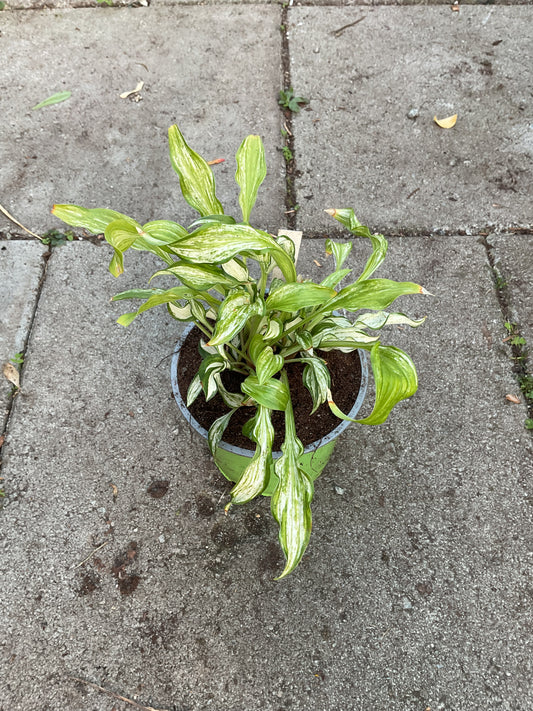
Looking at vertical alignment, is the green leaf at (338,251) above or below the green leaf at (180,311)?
above

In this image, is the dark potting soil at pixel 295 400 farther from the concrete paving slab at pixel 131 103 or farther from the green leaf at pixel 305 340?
the concrete paving slab at pixel 131 103

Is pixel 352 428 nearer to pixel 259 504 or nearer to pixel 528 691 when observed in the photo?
pixel 259 504

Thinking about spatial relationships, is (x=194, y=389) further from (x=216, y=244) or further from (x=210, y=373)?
(x=216, y=244)

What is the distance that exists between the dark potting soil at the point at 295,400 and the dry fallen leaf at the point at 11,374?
713 mm

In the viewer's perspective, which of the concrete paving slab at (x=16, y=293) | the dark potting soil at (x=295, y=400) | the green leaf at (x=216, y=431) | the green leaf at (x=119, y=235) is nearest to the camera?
the green leaf at (x=119, y=235)

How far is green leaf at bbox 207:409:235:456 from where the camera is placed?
1189 millimetres

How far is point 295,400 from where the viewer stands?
1352 mm

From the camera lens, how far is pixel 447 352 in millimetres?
1793

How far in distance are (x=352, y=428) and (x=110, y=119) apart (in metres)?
1.77

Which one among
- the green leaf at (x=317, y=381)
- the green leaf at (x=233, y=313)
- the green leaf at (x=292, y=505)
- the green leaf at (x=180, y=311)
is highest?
the green leaf at (x=233, y=313)

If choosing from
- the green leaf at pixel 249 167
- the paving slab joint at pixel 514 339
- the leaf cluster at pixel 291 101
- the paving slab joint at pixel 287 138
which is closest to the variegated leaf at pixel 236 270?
the green leaf at pixel 249 167

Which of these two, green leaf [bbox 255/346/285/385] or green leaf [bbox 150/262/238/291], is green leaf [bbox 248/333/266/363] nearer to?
green leaf [bbox 255/346/285/385]

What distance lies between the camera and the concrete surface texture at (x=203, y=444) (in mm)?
1352

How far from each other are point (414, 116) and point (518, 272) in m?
0.92
